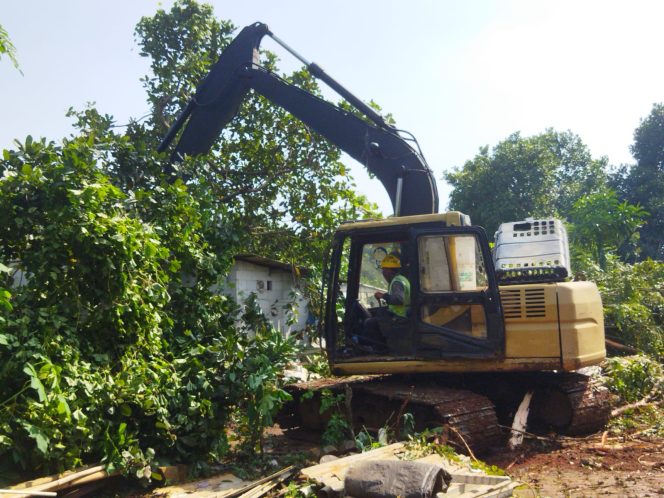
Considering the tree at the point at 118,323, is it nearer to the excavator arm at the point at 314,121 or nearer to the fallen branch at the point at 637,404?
the excavator arm at the point at 314,121

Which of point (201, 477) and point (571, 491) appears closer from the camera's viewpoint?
point (571, 491)

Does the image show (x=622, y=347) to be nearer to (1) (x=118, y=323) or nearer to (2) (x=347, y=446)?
(2) (x=347, y=446)

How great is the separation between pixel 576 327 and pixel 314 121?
4.21 metres

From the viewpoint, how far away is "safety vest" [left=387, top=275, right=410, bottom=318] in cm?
680

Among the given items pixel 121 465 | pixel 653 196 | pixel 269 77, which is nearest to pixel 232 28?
pixel 269 77

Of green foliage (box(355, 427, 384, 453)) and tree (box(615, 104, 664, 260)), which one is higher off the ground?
tree (box(615, 104, 664, 260))

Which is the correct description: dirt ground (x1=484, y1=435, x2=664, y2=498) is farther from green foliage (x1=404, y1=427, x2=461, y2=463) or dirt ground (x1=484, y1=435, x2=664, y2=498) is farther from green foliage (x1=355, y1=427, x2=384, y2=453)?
green foliage (x1=355, y1=427, x2=384, y2=453)

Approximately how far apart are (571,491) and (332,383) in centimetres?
327

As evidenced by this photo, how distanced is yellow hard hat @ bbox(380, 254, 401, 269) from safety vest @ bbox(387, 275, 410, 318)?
177 mm

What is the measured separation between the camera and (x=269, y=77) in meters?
9.07

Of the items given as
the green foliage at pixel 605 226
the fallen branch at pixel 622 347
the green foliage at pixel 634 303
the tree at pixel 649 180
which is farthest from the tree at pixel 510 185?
the fallen branch at pixel 622 347

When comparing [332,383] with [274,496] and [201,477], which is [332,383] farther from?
[274,496]

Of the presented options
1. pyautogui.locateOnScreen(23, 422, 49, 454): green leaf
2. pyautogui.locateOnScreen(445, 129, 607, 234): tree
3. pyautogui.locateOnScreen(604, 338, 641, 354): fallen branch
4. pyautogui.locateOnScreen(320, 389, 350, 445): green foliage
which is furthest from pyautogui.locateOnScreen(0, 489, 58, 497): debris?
pyautogui.locateOnScreen(445, 129, 607, 234): tree

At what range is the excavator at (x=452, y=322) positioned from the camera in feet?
21.7
